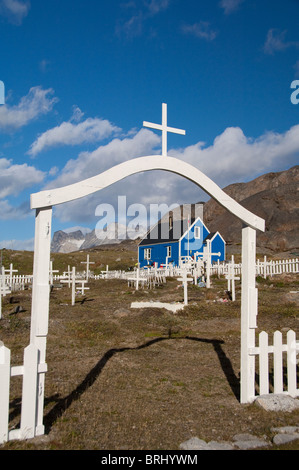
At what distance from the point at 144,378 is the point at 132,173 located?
367cm

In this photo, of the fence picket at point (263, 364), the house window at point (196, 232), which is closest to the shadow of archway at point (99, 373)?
the fence picket at point (263, 364)

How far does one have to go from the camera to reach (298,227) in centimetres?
4922

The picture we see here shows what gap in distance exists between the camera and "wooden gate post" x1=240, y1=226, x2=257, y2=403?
18.0ft

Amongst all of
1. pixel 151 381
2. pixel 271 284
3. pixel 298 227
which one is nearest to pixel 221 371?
pixel 151 381

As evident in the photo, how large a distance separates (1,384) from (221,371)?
14.6 ft

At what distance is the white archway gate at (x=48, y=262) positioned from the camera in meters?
4.07

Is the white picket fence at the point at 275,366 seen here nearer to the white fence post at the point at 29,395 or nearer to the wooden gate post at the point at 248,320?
the wooden gate post at the point at 248,320

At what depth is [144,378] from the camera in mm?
6480

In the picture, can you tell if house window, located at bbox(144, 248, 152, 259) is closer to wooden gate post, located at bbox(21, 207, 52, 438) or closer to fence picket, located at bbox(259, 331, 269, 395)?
fence picket, located at bbox(259, 331, 269, 395)

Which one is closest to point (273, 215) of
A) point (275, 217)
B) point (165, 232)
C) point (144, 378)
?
point (275, 217)

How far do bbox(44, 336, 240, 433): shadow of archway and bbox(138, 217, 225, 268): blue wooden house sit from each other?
26110 mm

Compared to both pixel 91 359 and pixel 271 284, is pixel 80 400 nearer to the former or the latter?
pixel 91 359

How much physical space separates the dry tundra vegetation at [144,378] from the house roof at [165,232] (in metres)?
25.1

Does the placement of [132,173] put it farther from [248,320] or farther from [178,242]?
[178,242]
